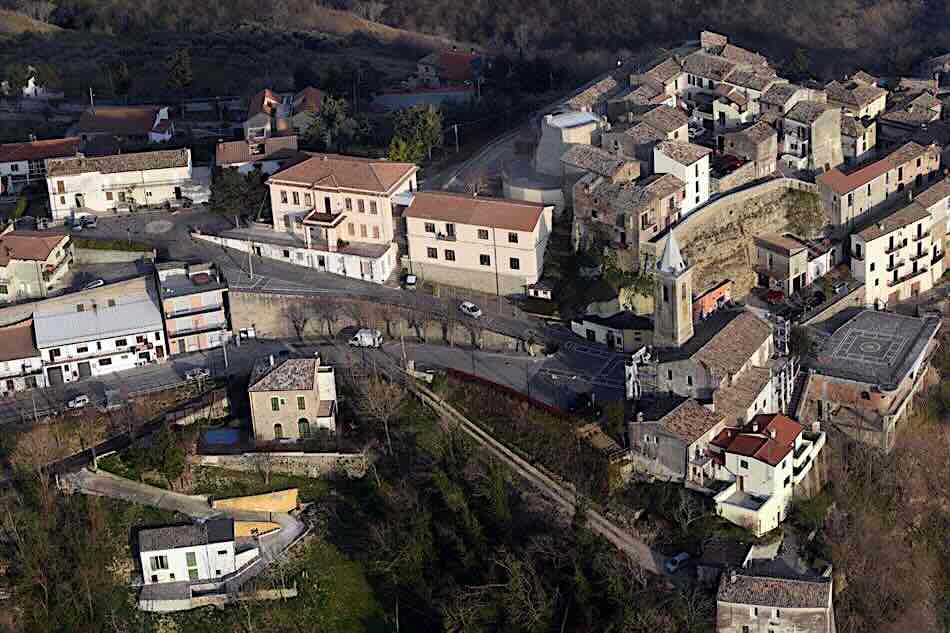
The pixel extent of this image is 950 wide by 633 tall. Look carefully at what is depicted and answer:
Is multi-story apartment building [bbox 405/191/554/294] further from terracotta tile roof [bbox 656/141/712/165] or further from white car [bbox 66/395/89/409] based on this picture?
white car [bbox 66/395/89/409]

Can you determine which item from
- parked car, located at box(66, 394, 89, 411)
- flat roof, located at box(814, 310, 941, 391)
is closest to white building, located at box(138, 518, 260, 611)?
parked car, located at box(66, 394, 89, 411)

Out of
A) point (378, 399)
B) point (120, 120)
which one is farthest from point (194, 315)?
point (120, 120)

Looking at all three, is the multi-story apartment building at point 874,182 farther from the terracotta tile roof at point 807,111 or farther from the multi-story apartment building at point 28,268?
the multi-story apartment building at point 28,268

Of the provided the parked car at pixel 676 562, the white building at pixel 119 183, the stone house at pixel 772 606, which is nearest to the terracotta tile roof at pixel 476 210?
the white building at pixel 119 183

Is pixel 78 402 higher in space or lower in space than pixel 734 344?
lower

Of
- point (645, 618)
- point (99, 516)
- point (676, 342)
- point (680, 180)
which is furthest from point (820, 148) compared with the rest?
point (99, 516)

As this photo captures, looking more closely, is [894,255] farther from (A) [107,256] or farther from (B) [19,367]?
(B) [19,367]
